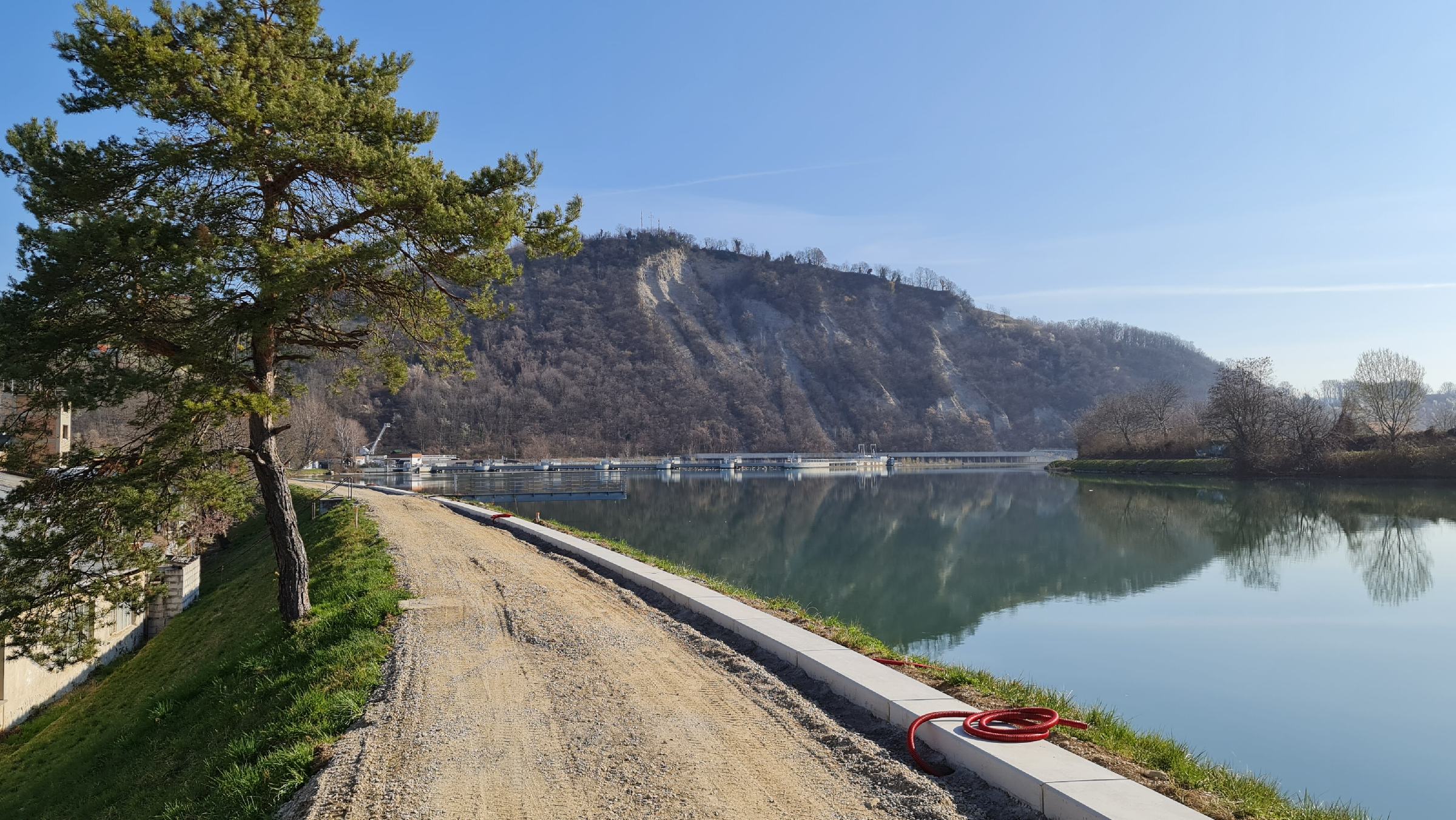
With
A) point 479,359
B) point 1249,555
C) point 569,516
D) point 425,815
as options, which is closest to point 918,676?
point 425,815

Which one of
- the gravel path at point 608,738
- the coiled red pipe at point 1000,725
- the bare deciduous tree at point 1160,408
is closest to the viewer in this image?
the gravel path at point 608,738

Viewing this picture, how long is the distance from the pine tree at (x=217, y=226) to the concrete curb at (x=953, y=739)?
524 centimetres

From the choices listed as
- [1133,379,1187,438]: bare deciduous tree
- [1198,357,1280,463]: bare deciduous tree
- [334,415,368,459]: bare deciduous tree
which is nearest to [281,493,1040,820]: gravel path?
[1198,357,1280,463]: bare deciduous tree

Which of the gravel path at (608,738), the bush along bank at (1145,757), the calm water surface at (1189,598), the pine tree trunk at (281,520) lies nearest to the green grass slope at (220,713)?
the pine tree trunk at (281,520)

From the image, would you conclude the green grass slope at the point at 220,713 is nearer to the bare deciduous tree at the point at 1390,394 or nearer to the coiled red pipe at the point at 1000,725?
the coiled red pipe at the point at 1000,725

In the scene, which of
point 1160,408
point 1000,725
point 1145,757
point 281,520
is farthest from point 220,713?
point 1160,408

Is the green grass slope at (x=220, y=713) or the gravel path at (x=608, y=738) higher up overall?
the gravel path at (x=608, y=738)

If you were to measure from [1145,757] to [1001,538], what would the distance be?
24973 mm

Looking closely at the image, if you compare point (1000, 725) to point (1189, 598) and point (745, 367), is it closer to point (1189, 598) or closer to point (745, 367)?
point (1189, 598)

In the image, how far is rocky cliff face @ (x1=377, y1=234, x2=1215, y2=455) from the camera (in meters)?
107

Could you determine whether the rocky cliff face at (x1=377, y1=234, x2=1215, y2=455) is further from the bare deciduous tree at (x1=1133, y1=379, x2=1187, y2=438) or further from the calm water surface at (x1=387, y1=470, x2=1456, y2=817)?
the calm water surface at (x1=387, y1=470, x2=1456, y2=817)

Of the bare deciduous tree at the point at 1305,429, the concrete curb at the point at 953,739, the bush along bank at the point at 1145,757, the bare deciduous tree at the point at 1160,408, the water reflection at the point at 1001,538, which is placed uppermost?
the bare deciduous tree at the point at 1160,408

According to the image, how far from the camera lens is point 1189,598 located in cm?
1720

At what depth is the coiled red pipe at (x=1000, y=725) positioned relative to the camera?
539 centimetres
